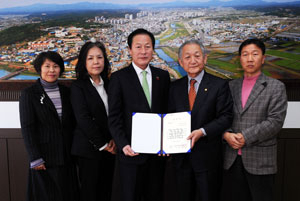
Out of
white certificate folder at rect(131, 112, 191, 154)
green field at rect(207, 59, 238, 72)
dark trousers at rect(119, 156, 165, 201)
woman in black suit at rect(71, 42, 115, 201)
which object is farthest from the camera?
green field at rect(207, 59, 238, 72)

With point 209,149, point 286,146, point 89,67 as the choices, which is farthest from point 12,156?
point 286,146

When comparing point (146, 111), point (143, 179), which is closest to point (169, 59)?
point (146, 111)

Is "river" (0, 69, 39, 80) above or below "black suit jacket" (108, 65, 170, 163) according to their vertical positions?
above

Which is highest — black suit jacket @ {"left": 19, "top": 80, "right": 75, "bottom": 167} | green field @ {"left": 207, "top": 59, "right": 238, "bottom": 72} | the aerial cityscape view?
the aerial cityscape view

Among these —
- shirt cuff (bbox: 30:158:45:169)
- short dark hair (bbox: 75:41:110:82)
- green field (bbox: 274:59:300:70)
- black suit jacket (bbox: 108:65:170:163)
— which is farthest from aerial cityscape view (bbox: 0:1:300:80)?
shirt cuff (bbox: 30:158:45:169)

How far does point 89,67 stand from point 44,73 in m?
0.37

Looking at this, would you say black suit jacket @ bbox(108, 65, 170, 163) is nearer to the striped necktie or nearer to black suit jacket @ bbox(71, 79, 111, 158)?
the striped necktie

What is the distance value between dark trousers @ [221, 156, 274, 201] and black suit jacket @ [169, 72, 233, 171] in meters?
0.21

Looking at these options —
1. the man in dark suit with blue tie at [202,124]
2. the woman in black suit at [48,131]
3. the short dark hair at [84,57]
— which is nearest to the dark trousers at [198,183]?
the man in dark suit with blue tie at [202,124]

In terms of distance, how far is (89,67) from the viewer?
1.98 metres

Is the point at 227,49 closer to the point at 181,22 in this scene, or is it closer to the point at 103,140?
the point at 181,22

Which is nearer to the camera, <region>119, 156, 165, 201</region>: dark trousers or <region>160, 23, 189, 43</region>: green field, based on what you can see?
<region>119, 156, 165, 201</region>: dark trousers

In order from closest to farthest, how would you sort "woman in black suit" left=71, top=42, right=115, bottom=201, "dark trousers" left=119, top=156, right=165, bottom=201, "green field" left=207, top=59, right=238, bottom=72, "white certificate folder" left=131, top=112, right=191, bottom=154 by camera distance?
"white certificate folder" left=131, top=112, right=191, bottom=154 < "dark trousers" left=119, top=156, right=165, bottom=201 < "woman in black suit" left=71, top=42, right=115, bottom=201 < "green field" left=207, top=59, right=238, bottom=72

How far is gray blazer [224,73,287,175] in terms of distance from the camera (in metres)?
1.75
